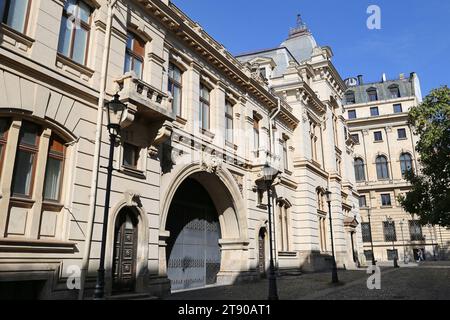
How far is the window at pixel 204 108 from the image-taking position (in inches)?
712

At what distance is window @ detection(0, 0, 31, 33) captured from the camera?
32.2 feet

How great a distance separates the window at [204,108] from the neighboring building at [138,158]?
0.08 m

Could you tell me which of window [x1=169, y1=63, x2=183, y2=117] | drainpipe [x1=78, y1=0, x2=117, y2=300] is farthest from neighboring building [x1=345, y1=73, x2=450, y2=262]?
drainpipe [x1=78, y1=0, x2=117, y2=300]

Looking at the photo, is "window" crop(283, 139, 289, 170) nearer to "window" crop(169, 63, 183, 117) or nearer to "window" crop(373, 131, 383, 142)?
"window" crop(169, 63, 183, 117)

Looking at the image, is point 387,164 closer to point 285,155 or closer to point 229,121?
point 285,155

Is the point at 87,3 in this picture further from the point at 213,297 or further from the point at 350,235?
the point at 350,235

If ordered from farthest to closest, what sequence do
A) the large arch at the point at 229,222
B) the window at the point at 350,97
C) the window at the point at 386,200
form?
1. the window at the point at 350,97
2. the window at the point at 386,200
3. the large arch at the point at 229,222

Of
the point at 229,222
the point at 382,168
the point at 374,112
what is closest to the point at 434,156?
the point at 229,222

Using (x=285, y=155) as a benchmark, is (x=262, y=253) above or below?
below

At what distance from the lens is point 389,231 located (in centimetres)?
5822

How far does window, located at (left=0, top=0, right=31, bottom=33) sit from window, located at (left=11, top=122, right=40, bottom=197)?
2.51m

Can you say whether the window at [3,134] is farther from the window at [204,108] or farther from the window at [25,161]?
the window at [204,108]

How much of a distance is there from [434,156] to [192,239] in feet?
44.9

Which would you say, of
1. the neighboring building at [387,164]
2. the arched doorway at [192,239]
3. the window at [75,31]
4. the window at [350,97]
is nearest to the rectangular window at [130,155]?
the window at [75,31]
